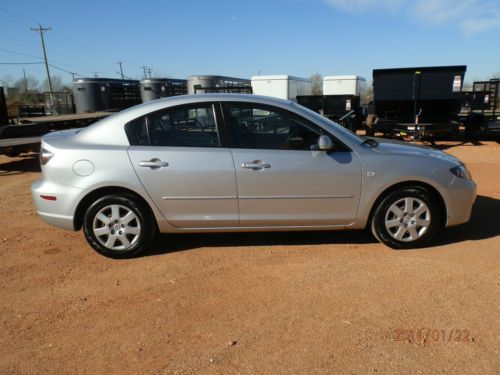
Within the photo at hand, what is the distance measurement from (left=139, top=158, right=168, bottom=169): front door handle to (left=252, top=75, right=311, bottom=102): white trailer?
15.2 metres

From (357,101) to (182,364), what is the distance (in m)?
18.0

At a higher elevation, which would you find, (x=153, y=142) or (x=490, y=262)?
(x=153, y=142)

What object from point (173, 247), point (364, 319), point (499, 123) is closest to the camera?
point (364, 319)

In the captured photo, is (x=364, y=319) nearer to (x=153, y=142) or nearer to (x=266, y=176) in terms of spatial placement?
(x=266, y=176)

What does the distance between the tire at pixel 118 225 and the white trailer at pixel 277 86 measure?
15.3m

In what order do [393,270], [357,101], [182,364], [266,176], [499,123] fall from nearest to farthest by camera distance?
[182,364] < [393,270] < [266,176] < [499,123] < [357,101]

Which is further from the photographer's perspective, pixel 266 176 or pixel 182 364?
pixel 266 176

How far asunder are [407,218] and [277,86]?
52.2ft

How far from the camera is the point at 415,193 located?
4.36 meters

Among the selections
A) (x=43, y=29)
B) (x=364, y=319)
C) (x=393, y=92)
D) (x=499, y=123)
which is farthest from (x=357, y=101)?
(x=43, y=29)

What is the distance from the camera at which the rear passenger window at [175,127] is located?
14.2 ft

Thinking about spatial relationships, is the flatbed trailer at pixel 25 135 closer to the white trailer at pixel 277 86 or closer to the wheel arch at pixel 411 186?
the wheel arch at pixel 411 186

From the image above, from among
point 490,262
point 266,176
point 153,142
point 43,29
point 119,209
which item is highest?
point 43,29

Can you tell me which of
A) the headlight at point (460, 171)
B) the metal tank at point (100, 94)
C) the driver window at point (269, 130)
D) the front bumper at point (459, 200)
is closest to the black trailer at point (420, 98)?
the headlight at point (460, 171)
